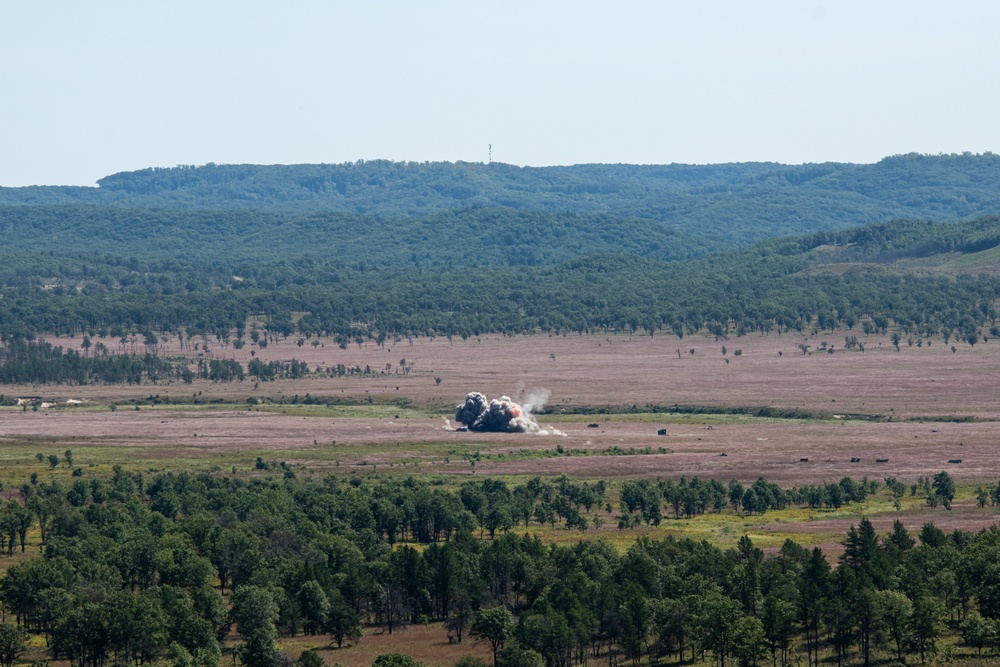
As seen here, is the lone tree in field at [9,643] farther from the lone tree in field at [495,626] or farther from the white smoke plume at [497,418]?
the white smoke plume at [497,418]

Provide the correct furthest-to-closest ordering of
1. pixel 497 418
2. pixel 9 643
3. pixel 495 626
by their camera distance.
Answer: pixel 497 418, pixel 495 626, pixel 9 643

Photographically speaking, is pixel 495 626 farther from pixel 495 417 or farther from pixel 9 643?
pixel 495 417

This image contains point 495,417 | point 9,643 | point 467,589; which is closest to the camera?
point 9,643

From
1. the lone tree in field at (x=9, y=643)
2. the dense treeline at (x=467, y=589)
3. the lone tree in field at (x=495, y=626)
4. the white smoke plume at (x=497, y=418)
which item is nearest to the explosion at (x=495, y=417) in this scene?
the white smoke plume at (x=497, y=418)

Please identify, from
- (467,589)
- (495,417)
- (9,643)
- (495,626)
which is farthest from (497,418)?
(9,643)

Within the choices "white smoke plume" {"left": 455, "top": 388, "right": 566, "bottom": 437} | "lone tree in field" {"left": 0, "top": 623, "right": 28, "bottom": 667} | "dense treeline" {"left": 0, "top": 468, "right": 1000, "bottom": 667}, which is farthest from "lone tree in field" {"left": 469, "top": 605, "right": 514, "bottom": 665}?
"white smoke plume" {"left": 455, "top": 388, "right": 566, "bottom": 437}

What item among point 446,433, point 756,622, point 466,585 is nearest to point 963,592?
point 756,622
